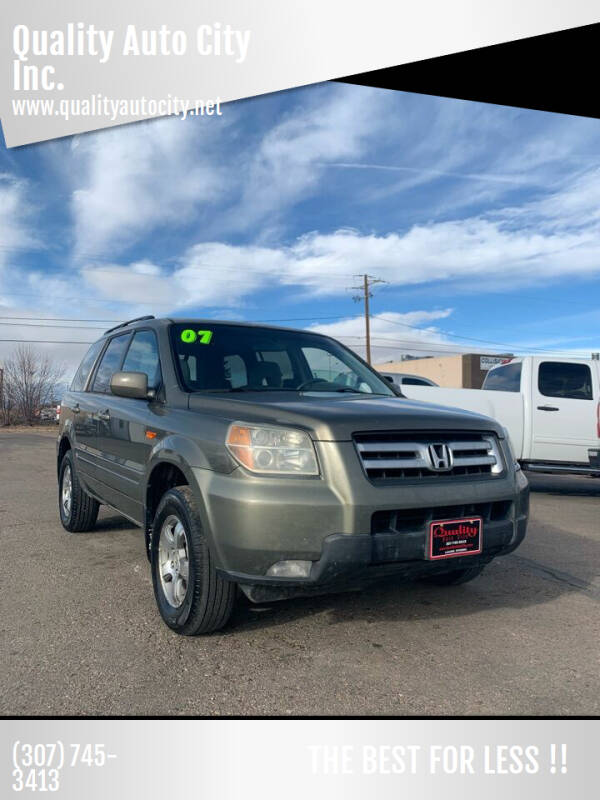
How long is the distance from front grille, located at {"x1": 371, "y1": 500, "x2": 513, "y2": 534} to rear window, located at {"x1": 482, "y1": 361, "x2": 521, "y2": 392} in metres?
6.54

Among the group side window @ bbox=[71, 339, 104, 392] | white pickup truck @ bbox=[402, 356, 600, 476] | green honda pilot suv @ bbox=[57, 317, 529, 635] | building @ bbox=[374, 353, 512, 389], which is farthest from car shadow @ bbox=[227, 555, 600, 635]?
building @ bbox=[374, 353, 512, 389]

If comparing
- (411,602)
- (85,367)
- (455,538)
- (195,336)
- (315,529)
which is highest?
(195,336)

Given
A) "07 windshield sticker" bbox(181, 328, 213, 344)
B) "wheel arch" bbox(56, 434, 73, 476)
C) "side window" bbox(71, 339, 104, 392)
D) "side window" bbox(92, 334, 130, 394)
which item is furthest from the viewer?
"wheel arch" bbox(56, 434, 73, 476)

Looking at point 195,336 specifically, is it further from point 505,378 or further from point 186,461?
point 505,378

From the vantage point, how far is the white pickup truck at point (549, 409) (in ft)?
28.9

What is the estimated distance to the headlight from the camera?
290cm

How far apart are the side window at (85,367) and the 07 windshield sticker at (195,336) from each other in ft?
6.05

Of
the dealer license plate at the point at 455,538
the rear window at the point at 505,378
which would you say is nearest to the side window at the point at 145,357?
the dealer license plate at the point at 455,538

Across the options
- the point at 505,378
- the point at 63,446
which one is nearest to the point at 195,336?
the point at 63,446

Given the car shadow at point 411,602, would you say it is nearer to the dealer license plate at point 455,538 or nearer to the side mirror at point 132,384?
the dealer license plate at point 455,538

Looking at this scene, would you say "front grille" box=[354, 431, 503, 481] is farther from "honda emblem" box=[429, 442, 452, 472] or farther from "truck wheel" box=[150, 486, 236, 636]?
"truck wheel" box=[150, 486, 236, 636]

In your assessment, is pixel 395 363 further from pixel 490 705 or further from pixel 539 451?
pixel 490 705

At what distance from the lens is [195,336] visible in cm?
414

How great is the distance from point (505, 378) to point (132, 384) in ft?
24.0
